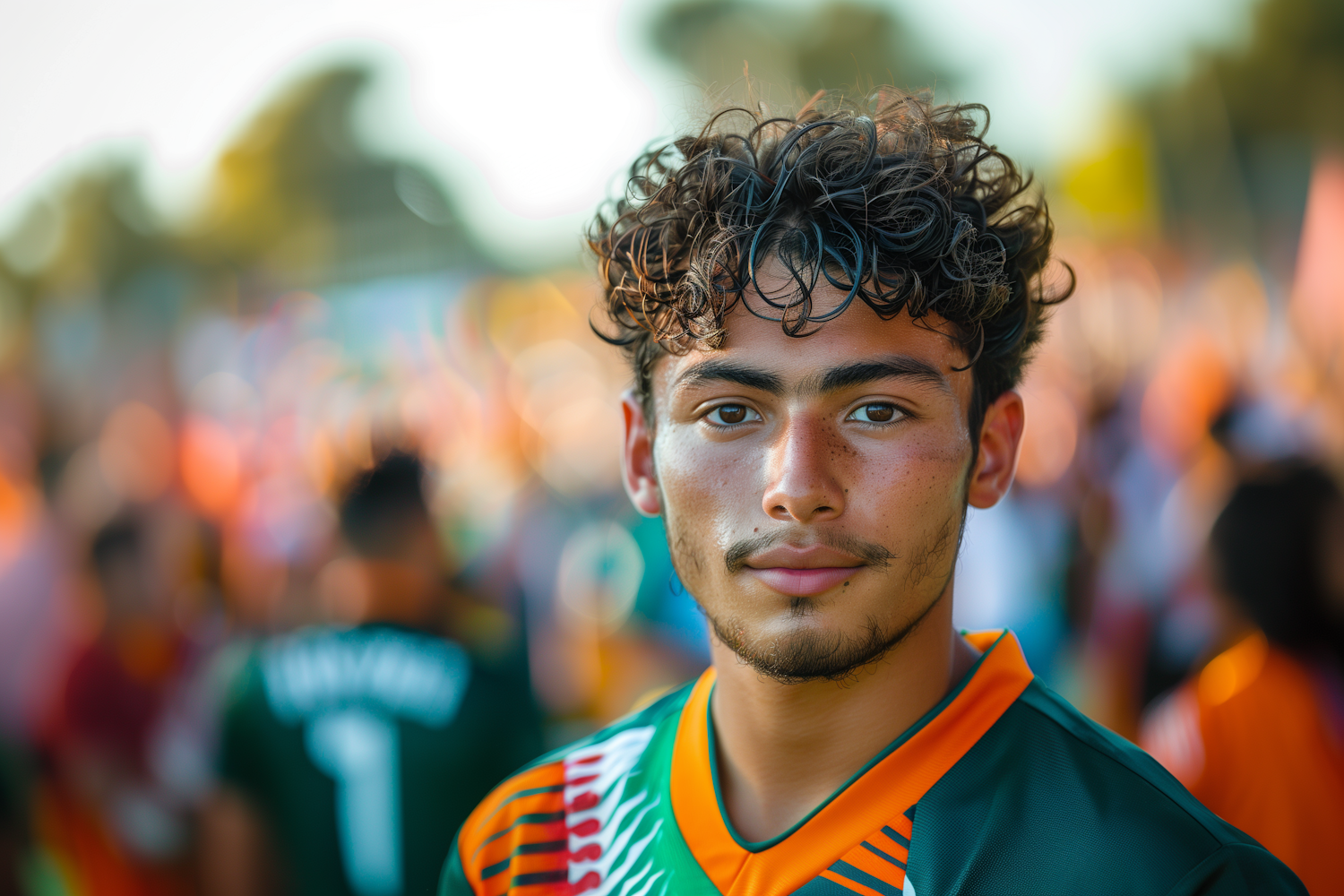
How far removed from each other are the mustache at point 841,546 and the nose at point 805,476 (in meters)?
0.03

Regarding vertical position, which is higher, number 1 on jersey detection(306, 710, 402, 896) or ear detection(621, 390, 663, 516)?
ear detection(621, 390, 663, 516)

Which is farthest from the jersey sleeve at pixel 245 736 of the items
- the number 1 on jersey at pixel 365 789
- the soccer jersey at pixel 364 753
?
the number 1 on jersey at pixel 365 789

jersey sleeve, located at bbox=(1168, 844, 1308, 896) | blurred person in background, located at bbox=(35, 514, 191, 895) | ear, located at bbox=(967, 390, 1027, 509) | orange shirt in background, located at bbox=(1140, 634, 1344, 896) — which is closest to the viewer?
jersey sleeve, located at bbox=(1168, 844, 1308, 896)

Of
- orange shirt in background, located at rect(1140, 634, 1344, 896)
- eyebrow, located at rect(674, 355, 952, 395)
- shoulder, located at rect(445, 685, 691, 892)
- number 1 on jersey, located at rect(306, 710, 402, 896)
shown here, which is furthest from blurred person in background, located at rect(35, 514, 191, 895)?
orange shirt in background, located at rect(1140, 634, 1344, 896)

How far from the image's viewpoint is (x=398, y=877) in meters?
3.01

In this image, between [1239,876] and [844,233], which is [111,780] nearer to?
[844,233]

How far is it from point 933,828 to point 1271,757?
5.40ft

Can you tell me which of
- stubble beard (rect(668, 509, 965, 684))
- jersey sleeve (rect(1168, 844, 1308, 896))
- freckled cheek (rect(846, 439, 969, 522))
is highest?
freckled cheek (rect(846, 439, 969, 522))

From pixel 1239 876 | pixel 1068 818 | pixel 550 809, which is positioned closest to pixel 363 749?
pixel 550 809

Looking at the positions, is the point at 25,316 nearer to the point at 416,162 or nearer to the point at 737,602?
the point at 416,162

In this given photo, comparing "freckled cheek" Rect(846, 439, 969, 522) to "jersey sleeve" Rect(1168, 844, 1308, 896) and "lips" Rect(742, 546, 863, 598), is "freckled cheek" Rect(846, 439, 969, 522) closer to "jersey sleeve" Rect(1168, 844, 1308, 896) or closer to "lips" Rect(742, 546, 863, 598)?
"lips" Rect(742, 546, 863, 598)

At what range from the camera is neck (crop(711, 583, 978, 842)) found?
1464mm

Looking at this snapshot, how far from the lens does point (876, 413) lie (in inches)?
55.6

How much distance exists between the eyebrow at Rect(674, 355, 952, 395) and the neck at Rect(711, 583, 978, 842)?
0.39 m
